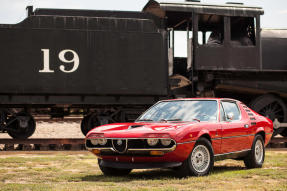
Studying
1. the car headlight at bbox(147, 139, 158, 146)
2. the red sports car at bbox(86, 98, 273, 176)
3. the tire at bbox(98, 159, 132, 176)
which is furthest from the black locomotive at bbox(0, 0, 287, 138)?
the car headlight at bbox(147, 139, 158, 146)

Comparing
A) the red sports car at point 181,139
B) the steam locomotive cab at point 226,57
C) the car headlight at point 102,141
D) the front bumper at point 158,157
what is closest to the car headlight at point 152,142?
the red sports car at point 181,139

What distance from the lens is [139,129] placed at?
683 centimetres

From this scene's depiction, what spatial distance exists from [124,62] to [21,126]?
10.7 feet

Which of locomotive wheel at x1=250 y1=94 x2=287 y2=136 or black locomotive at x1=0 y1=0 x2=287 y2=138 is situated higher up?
black locomotive at x1=0 y1=0 x2=287 y2=138

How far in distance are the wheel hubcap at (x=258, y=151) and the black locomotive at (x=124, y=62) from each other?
14.5ft

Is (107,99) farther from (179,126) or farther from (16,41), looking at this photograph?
(179,126)

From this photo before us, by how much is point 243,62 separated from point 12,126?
259 inches

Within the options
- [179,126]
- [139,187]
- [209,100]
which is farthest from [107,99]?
[139,187]

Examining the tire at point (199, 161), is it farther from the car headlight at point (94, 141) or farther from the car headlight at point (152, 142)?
the car headlight at point (94, 141)

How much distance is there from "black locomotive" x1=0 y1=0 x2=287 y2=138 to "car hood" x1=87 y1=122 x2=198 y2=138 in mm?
5627

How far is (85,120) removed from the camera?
527 inches

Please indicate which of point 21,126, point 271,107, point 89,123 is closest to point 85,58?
point 89,123

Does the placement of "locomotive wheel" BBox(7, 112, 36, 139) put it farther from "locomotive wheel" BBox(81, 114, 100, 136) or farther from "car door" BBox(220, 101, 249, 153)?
"car door" BBox(220, 101, 249, 153)

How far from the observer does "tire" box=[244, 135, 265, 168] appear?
322 inches
